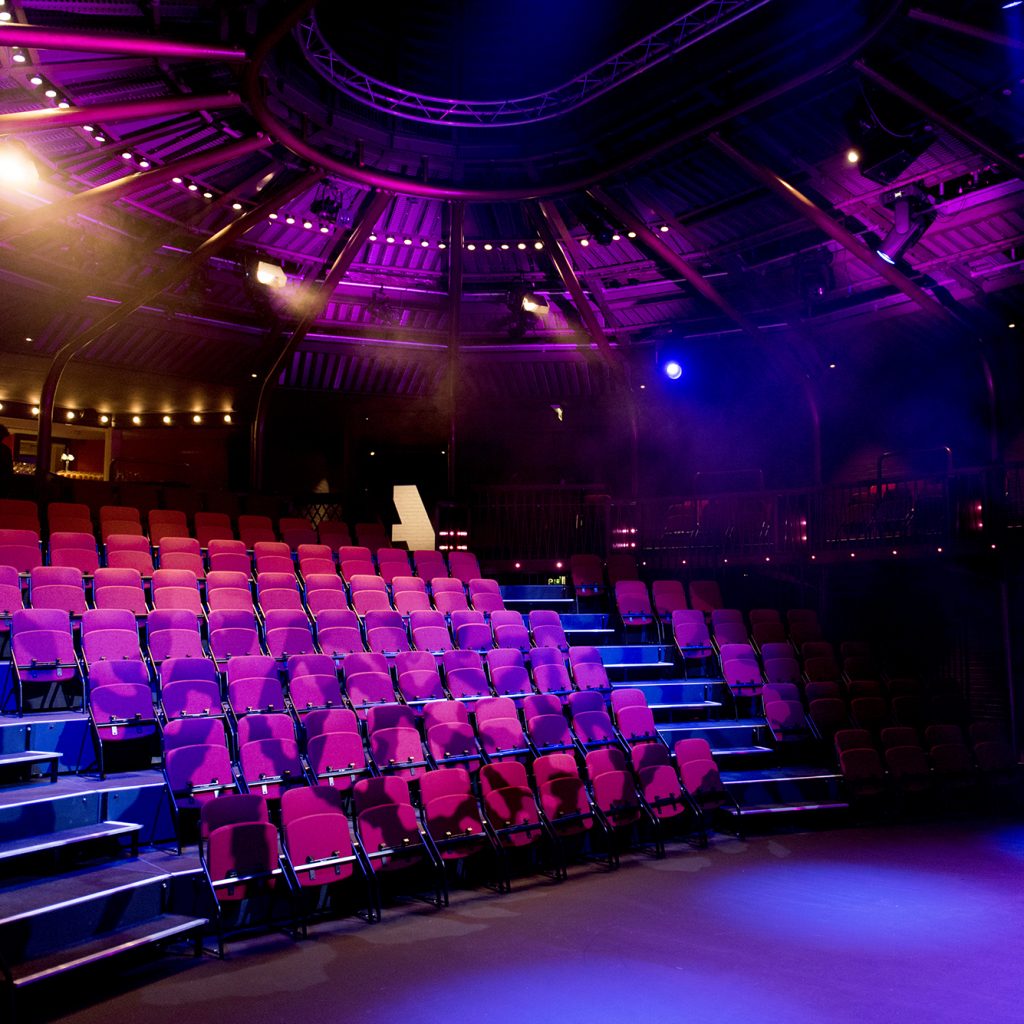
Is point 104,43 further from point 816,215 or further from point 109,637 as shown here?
point 816,215

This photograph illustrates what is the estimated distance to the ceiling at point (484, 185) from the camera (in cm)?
746

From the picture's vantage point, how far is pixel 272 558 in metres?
9.20

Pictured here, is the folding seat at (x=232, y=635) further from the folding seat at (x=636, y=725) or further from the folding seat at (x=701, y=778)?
the folding seat at (x=701, y=778)

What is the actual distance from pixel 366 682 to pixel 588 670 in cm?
232

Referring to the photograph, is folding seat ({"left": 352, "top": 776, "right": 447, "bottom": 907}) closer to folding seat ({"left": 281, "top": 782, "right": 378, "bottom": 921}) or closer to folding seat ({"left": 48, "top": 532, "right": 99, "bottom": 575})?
folding seat ({"left": 281, "top": 782, "right": 378, "bottom": 921})

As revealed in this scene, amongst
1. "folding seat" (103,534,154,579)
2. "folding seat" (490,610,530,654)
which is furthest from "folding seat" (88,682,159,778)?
"folding seat" (490,610,530,654)

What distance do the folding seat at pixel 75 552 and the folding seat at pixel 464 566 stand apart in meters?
3.91

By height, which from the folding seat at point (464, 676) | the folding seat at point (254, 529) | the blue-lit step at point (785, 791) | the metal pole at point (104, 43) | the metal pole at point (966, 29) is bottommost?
the blue-lit step at point (785, 791)

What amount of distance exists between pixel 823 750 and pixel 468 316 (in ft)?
25.1

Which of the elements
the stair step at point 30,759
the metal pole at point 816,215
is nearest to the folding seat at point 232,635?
the stair step at point 30,759

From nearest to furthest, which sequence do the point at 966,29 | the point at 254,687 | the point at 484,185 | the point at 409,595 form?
1. the point at 254,687
2. the point at 966,29
3. the point at 409,595
4. the point at 484,185

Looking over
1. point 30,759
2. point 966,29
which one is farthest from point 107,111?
point 966,29

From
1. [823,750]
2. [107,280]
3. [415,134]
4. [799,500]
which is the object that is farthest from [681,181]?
[107,280]

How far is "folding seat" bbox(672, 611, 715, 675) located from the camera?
9.49m
